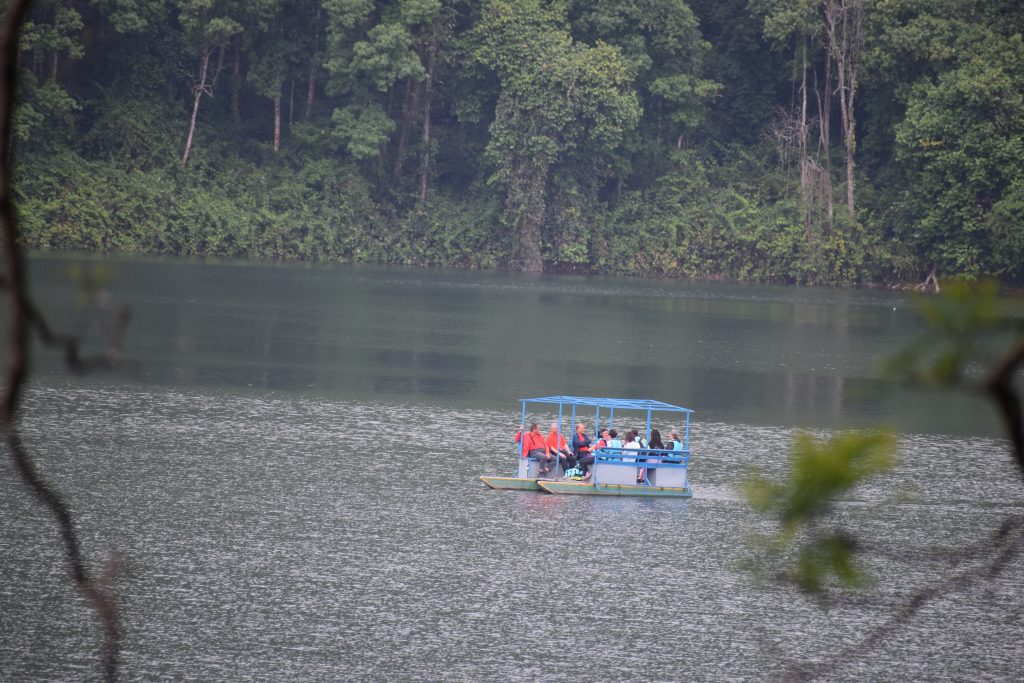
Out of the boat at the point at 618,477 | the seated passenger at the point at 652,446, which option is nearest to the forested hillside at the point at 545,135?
the seated passenger at the point at 652,446

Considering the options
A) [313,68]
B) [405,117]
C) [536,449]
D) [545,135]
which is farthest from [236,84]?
[536,449]

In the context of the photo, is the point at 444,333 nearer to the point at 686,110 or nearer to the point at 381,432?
the point at 381,432

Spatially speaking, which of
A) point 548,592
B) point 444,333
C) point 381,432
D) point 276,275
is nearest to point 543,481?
point 381,432

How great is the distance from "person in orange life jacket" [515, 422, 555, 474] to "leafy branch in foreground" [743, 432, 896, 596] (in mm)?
22621

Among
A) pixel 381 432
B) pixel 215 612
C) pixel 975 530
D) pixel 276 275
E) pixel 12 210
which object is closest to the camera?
pixel 12 210

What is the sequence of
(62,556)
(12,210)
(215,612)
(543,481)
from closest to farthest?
1. (12,210)
2. (215,612)
3. (62,556)
4. (543,481)

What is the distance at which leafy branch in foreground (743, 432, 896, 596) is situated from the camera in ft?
10.1

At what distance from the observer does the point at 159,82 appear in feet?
242

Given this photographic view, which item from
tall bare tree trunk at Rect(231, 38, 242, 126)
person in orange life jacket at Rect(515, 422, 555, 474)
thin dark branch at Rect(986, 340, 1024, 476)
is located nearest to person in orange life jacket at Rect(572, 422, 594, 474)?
person in orange life jacket at Rect(515, 422, 555, 474)

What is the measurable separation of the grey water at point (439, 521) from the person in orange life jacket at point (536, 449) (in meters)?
1.14

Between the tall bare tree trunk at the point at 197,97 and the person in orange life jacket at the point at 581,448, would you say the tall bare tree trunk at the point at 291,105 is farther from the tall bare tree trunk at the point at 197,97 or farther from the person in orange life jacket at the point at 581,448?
the person in orange life jacket at the point at 581,448

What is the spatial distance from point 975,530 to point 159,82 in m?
59.3

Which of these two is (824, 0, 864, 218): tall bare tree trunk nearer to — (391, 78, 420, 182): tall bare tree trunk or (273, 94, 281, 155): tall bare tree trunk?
(391, 78, 420, 182): tall bare tree trunk

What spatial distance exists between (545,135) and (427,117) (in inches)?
279
